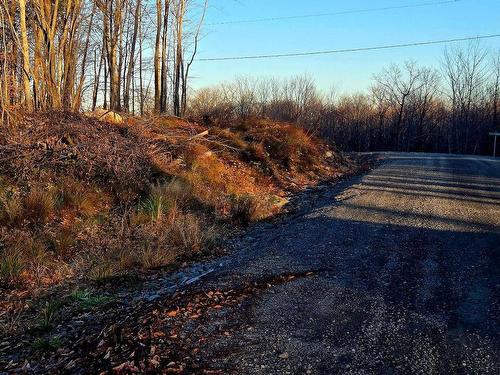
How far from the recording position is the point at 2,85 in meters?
10.5

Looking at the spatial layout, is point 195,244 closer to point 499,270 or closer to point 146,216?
point 146,216

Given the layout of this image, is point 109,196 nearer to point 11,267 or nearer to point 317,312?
point 11,267

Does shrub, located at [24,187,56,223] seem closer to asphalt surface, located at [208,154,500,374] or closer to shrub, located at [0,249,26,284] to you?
shrub, located at [0,249,26,284]

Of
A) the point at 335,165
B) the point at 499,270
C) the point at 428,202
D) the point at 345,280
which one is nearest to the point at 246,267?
the point at 345,280

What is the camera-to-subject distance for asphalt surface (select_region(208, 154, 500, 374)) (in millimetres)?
3504

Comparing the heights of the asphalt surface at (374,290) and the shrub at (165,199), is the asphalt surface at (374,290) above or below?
below

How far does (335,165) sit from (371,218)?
383 inches

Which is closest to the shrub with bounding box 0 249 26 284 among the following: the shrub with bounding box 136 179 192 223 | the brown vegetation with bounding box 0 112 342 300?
the brown vegetation with bounding box 0 112 342 300

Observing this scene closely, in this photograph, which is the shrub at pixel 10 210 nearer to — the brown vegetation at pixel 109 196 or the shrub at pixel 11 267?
the brown vegetation at pixel 109 196

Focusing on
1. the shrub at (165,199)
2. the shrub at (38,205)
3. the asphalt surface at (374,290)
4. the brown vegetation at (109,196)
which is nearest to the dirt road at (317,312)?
the asphalt surface at (374,290)

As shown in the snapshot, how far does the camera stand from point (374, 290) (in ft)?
16.1

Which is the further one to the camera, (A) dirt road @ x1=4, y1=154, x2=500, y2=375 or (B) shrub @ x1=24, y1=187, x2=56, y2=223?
(B) shrub @ x1=24, y1=187, x2=56, y2=223

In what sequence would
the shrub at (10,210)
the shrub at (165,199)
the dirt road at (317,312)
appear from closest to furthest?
the dirt road at (317,312), the shrub at (10,210), the shrub at (165,199)

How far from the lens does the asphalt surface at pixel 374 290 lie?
11.5 ft
